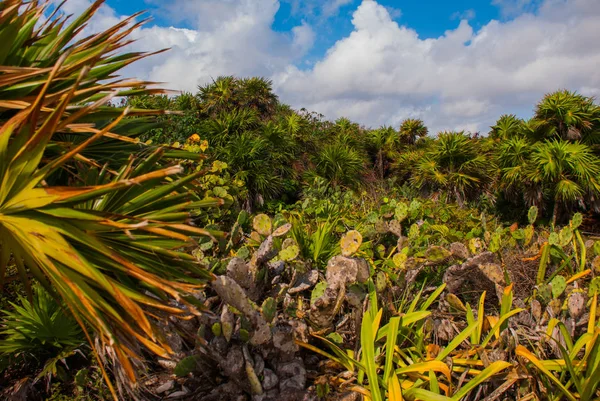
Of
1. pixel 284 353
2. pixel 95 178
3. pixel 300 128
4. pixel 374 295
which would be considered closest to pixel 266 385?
pixel 284 353

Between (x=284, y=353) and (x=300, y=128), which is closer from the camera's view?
(x=284, y=353)

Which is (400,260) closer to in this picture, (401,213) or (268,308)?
(401,213)

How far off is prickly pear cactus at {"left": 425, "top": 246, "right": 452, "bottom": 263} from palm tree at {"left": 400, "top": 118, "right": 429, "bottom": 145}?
616 inches

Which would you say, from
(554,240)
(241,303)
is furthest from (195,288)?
(554,240)

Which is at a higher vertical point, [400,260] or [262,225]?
[262,225]

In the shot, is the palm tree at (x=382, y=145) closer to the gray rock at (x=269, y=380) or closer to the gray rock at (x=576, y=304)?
the gray rock at (x=576, y=304)

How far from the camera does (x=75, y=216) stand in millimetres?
1724

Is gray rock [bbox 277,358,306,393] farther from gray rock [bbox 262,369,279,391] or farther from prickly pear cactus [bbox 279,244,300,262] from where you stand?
prickly pear cactus [bbox 279,244,300,262]

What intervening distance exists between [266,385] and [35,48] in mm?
2725

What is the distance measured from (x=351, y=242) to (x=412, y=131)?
16490 mm

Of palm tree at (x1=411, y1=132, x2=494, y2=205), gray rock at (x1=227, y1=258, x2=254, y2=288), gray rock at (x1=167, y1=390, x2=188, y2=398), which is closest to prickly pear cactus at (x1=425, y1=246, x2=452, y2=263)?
gray rock at (x1=227, y1=258, x2=254, y2=288)

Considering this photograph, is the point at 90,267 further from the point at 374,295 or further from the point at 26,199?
the point at 374,295

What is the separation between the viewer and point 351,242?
12.4ft

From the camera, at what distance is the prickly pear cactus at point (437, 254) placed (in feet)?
13.5
